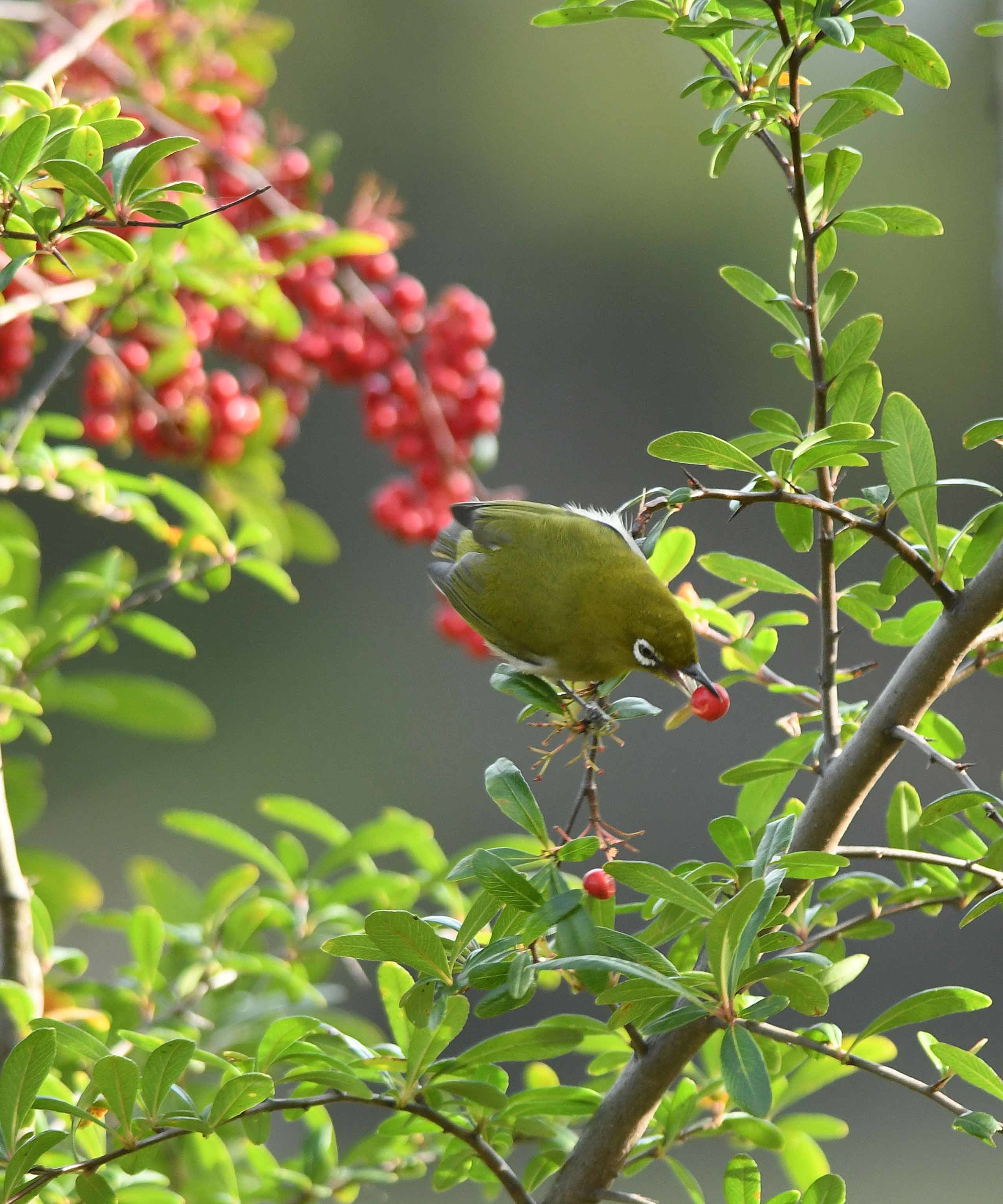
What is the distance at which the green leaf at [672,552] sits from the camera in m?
1.06

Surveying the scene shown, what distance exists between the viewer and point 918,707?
751 mm

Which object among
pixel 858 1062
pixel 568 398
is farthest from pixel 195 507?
pixel 568 398

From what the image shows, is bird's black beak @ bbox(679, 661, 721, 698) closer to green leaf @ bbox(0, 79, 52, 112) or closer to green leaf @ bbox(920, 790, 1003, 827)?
green leaf @ bbox(920, 790, 1003, 827)

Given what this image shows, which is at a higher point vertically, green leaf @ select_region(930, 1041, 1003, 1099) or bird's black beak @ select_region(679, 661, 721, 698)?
bird's black beak @ select_region(679, 661, 721, 698)

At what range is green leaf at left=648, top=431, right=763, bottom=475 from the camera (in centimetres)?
74

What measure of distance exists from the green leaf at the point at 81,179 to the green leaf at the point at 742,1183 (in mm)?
714

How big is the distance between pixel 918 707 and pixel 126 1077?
0.53 meters

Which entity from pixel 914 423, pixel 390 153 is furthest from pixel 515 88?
pixel 914 423

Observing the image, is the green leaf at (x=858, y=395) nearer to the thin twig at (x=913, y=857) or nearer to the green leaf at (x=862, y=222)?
the green leaf at (x=862, y=222)

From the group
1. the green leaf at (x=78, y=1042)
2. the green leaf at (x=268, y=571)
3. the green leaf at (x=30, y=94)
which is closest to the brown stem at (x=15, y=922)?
the green leaf at (x=78, y=1042)

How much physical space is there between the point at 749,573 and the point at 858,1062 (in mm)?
368

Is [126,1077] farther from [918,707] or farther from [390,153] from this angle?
[390,153]

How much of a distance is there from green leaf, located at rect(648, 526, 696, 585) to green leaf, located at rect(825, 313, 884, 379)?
24 centimetres

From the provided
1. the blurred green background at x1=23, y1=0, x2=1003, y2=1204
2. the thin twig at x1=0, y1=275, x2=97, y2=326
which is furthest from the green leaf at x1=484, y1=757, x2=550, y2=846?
the blurred green background at x1=23, y1=0, x2=1003, y2=1204
